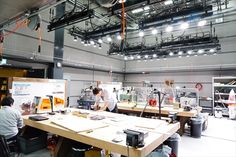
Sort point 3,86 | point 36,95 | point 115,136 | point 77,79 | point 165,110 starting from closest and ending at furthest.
→ 1. point 115,136
2. point 36,95
3. point 165,110
4. point 3,86
5. point 77,79

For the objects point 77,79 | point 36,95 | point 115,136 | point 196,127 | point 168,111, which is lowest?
point 196,127

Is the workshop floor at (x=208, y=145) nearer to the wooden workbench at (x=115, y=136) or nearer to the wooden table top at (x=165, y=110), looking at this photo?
the wooden table top at (x=165, y=110)

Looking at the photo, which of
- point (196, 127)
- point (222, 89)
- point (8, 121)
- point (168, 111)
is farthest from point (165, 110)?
point (222, 89)

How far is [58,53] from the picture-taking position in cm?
822

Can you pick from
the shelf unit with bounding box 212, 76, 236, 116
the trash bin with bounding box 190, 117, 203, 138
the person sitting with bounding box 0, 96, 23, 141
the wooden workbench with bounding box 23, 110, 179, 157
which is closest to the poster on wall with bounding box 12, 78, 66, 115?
the person sitting with bounding box 0, 96, 23, 141

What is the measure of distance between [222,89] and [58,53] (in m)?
8.90

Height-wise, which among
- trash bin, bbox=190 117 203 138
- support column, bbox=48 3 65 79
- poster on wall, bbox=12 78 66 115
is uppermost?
support column, bbox=48 3 65 79

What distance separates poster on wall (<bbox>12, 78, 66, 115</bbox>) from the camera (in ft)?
12.8

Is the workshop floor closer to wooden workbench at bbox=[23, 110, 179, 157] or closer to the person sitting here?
the person sitting

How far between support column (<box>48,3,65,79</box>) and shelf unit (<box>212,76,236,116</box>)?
8010 mm

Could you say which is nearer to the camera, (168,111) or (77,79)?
(168,111)

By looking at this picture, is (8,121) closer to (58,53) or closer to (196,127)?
(196,127)

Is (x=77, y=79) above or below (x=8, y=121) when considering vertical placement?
above

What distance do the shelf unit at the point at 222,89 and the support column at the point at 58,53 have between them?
801 centimetres
